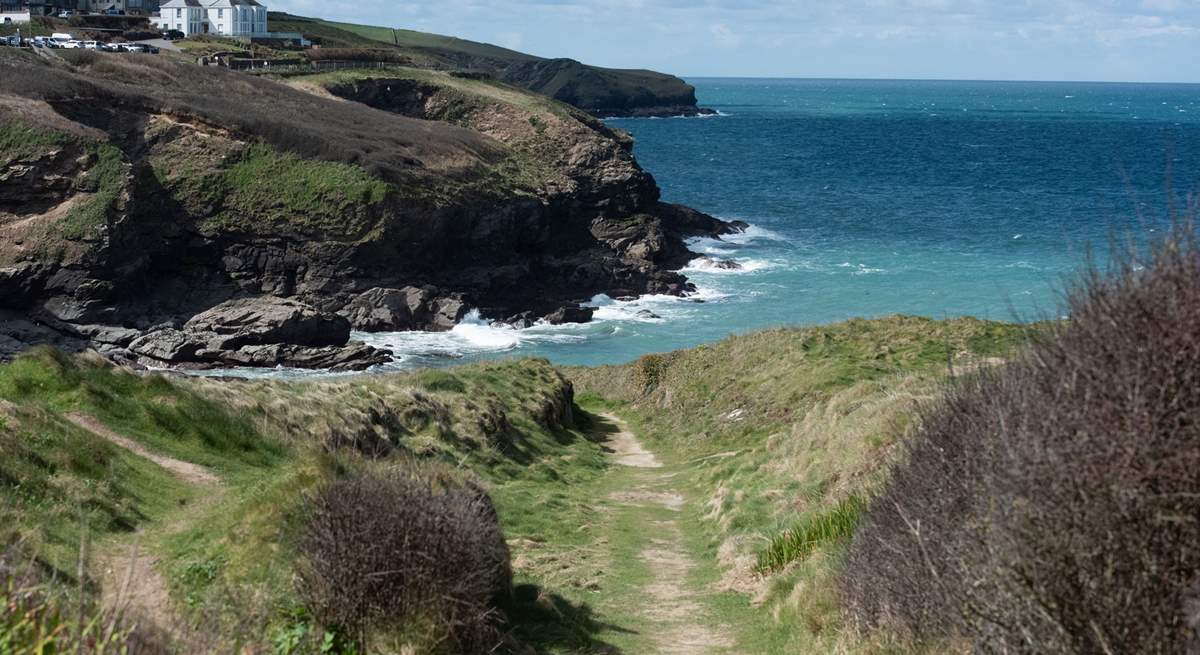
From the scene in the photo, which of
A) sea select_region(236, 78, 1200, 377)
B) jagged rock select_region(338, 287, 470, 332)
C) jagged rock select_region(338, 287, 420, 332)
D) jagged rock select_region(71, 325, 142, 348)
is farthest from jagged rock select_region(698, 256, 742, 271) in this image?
jagged rock select_region(71, 325, 142, 348)

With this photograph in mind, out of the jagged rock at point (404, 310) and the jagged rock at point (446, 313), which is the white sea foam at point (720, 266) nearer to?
the jagged rock at point (446, 313)

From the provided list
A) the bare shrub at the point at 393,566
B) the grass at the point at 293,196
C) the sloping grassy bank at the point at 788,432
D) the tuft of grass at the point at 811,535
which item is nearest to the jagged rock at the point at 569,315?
the grass at the point at 293,196

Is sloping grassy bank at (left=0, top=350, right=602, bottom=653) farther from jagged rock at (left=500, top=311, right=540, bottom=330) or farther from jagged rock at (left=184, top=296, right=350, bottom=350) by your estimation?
jagged rock at (left=500, top=311, right=540, bottom=330)

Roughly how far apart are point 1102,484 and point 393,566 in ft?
20.9

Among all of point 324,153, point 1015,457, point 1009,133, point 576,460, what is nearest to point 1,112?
point 324,153

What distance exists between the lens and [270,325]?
52.7m

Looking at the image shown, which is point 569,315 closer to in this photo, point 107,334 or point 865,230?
point 107,334

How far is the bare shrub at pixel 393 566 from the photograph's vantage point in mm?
10688

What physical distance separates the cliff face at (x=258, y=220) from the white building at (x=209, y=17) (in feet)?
151

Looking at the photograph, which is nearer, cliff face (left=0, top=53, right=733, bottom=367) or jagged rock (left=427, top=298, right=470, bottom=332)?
cliff face (left=0, top=53, right=733, bottom=367)

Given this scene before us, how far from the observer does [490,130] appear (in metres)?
94.9

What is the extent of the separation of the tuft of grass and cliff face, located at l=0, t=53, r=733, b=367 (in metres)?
36.9

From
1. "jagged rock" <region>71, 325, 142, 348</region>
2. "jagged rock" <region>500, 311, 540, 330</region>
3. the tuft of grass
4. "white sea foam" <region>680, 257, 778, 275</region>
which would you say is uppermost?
the tuft of grass

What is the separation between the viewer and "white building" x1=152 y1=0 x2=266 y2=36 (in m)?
125
